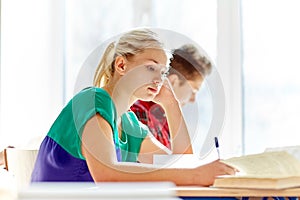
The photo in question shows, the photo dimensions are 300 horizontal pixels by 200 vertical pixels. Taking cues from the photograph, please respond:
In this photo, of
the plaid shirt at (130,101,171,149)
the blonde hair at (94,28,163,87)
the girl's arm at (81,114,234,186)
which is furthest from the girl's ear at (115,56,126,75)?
the plaid shirt at (130,101,171,149)

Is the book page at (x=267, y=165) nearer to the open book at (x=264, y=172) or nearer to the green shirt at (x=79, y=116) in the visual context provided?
the open book at (x=264, y=172)

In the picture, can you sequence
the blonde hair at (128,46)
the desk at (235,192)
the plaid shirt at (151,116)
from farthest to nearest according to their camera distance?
1. the plaid shirt at (151,116)
2. the blonde hair at (128,46)
3. the desk at (235,192)

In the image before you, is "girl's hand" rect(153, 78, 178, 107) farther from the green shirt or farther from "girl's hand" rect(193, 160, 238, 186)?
"girl's hand" rect(193, 160, 238, 186)

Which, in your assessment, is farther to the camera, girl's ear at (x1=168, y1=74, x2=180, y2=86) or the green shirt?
girl's ear at (x1=168, y1=74, x2=180, y2=86)

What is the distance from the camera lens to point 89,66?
2533 mm

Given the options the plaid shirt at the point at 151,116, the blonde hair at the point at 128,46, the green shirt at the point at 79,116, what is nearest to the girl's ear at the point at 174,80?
the plaid shirt at the point at 151,116

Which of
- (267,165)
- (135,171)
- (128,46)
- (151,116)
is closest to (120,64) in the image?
(128,46)

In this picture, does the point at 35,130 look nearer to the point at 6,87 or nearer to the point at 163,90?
the point at 6,87

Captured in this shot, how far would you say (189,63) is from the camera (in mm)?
2502

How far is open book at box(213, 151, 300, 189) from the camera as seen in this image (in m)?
1.20

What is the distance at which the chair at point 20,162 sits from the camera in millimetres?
1821

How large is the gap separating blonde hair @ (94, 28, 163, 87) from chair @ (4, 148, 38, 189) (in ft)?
1.32

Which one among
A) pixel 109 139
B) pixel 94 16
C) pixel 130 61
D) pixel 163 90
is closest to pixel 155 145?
pixel 163 90

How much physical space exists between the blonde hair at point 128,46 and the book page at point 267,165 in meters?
0.53
